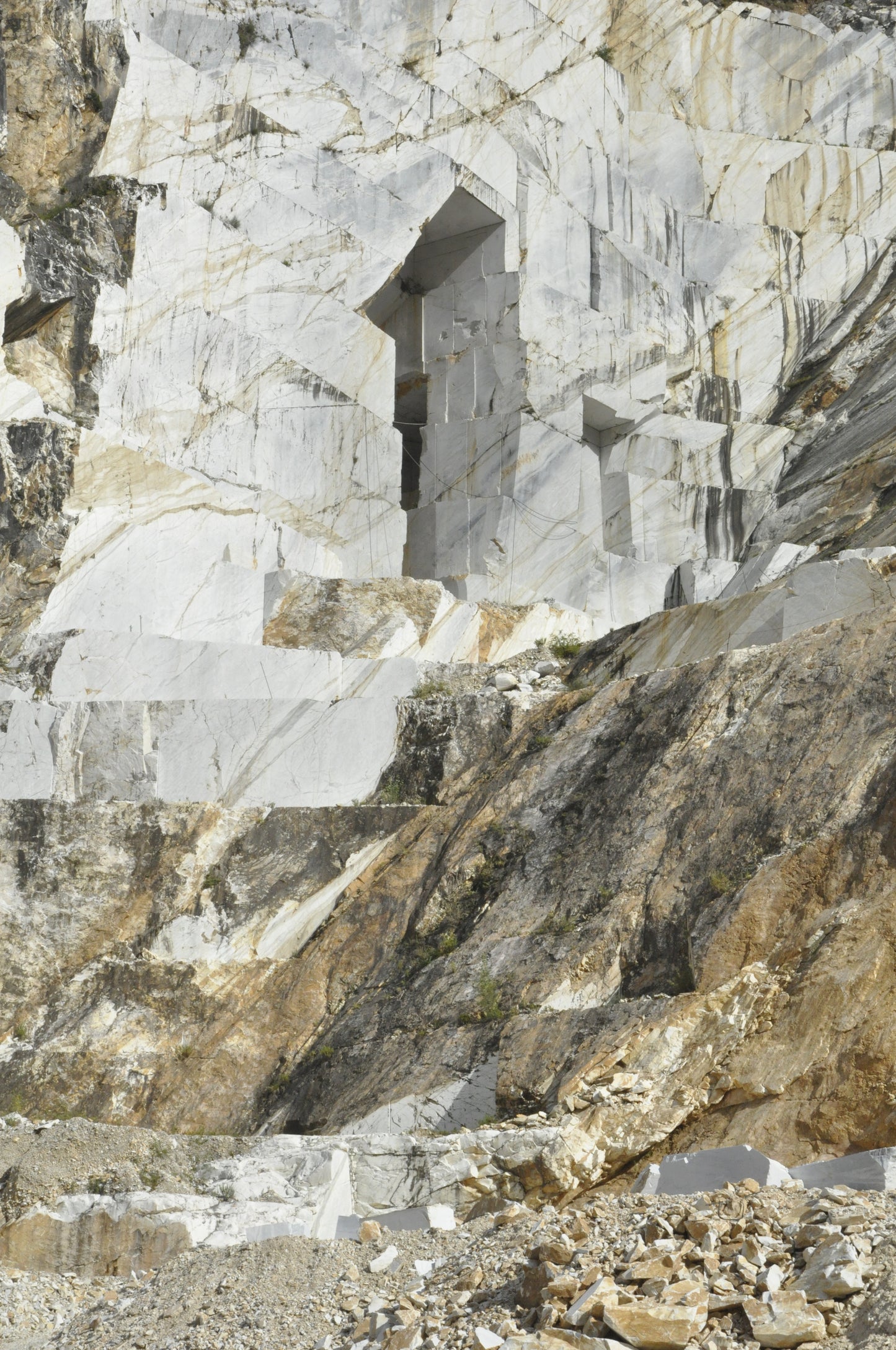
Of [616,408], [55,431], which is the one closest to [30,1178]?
[55,431]

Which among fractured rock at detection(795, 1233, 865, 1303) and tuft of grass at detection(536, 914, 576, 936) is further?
tuft of grass at detection(536, 914, 576, 936)

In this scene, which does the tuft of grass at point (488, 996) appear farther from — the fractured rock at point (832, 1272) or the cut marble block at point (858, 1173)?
the fractured rock at point (832, 1272)

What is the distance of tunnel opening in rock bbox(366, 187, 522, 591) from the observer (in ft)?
72.4

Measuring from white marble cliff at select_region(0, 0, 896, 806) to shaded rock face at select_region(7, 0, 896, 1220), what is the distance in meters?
0.06

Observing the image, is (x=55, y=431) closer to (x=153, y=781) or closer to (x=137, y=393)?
(x=137, y=393)

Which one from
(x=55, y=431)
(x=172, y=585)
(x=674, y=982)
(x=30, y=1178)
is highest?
(x=55, y=431)

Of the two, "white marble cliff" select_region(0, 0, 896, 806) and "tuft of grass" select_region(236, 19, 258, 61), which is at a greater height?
"tuft of grass" select_region(236, 19, 258, 61)

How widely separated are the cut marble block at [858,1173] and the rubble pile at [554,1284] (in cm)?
25

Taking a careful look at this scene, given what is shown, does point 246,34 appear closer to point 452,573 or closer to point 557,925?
point 452,573

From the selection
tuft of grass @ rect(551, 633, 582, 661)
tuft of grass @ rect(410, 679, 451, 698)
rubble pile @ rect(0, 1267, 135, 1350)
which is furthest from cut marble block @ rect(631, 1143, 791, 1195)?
tuft of grass @ rect(551, 633, 582, 661)

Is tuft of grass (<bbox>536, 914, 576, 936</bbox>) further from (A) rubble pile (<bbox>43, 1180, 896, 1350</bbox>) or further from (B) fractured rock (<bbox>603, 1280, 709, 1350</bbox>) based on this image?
(B) fractured rock (<bbox>603, 1280, 709, 1350</bbox>)

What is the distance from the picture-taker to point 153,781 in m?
14.4

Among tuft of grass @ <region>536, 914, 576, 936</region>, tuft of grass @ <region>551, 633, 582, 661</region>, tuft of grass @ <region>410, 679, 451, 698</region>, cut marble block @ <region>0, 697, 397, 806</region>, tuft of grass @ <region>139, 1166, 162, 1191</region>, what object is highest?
tuft of grass @ <region>551, 633, 582, 661</region>

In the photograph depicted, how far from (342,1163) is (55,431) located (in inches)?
404
